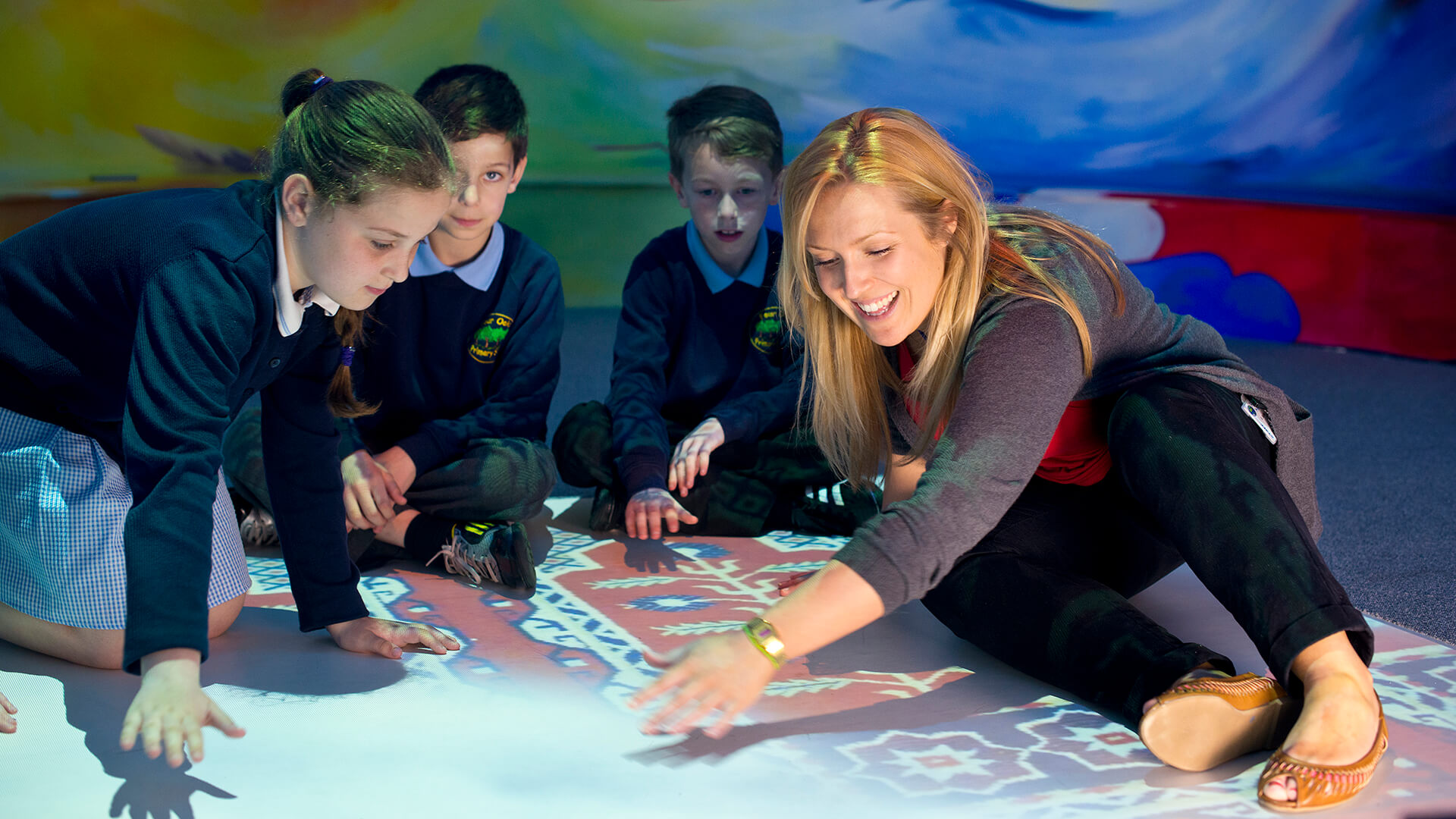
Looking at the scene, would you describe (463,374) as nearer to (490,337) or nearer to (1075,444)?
(490,337)

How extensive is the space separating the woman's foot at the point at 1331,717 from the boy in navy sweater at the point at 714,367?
0.89m

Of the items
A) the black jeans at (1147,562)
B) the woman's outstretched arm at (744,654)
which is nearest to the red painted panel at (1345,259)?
the black jeans at (1147,562)

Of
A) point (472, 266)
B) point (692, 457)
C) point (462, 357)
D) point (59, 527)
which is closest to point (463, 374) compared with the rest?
point (462, 357)

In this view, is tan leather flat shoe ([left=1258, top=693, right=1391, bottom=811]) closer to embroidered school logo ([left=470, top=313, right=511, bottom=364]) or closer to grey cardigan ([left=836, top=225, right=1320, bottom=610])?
grey cardigan ([left=836, top=225, right=1320, bottom=610])

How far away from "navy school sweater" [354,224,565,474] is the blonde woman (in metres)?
0.60

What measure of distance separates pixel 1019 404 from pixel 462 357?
3.34 ft

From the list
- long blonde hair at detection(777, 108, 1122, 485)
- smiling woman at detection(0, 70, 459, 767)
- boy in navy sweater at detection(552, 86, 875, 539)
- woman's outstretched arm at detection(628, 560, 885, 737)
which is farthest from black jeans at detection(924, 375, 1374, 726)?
smiling woman at detection(0, 70, 459, 767)

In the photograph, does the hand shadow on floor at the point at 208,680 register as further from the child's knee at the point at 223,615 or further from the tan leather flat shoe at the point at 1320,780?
the tan leather flat shoe at the point at 1320,780

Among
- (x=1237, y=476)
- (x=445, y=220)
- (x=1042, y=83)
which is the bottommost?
(x=1237, y=476)

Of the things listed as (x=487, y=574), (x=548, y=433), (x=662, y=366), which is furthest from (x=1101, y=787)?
(x=548, y=433)

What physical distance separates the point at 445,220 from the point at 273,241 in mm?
619

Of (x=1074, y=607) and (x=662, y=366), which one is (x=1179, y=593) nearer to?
(x=1074, y=607)

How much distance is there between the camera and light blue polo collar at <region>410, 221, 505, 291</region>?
1772 mm

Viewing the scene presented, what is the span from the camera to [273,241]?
1.13 m
